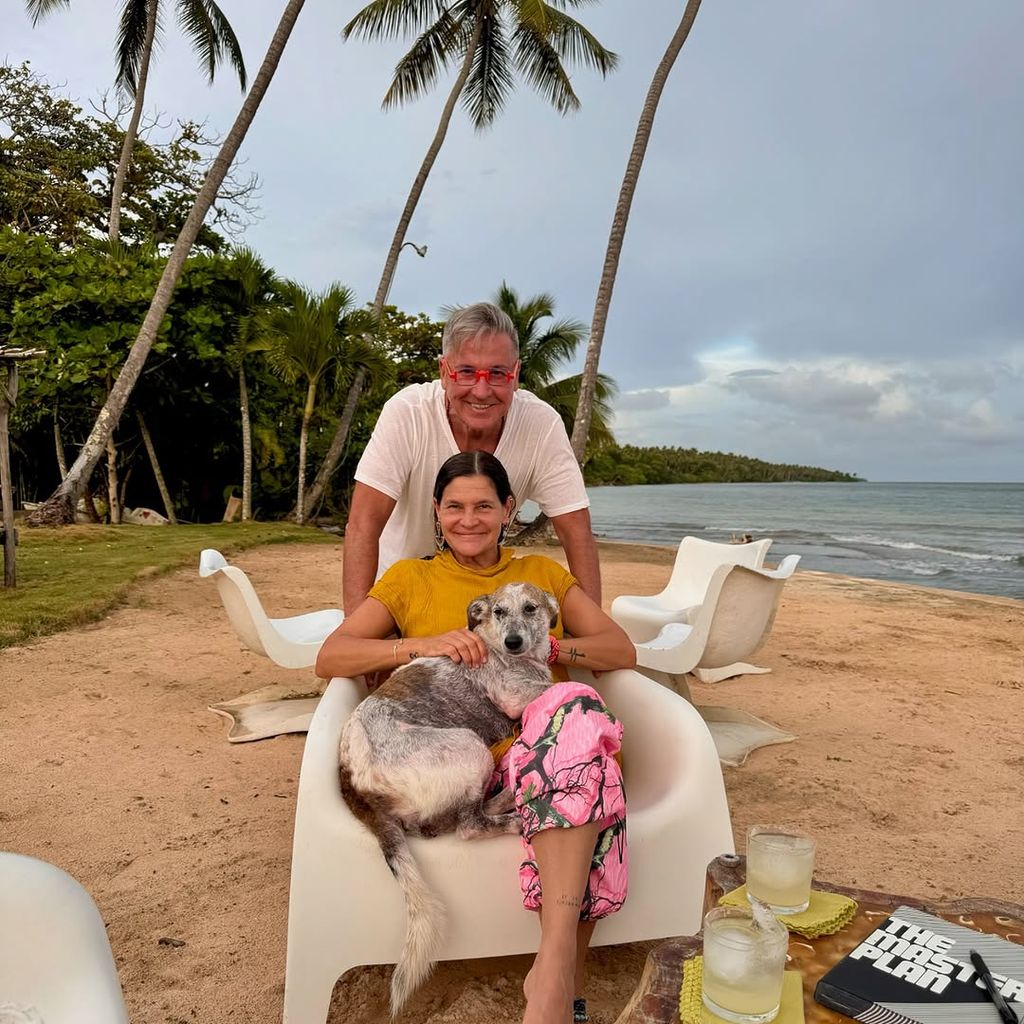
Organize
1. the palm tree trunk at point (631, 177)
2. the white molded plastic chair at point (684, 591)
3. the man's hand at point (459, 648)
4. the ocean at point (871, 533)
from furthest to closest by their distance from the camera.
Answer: the ocean at point (871, 533) → the palm tree trunk at point (631, 177) → the white molded plastic chair at point (684, 591) → the man's hand at point (459, 648)

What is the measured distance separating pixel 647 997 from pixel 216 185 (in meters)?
12.1

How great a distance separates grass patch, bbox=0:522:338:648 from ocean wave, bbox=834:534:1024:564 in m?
15.0

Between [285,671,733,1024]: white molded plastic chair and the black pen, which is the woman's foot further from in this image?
the black pen

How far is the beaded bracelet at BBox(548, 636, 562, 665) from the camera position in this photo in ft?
7.45

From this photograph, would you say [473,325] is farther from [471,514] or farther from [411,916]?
[411,916]

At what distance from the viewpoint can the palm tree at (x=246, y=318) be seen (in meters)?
14.6

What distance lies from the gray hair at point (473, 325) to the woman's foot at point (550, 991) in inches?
66.1

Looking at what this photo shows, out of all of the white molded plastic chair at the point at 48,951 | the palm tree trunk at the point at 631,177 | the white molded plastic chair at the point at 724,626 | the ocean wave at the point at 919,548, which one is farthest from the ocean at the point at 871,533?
the white molded plastic chair at the point at 48,951

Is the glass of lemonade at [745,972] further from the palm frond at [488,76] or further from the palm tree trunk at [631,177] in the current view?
the palm frond at [488,76]

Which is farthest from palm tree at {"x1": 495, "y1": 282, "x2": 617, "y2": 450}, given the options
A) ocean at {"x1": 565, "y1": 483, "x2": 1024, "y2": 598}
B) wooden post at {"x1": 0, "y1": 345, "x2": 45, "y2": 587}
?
wooden post at {"x1": 0, "y1": 345, "x2": 45, "y2": 587}

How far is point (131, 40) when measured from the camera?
17.7 metres

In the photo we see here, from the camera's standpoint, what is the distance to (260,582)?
9.01 m

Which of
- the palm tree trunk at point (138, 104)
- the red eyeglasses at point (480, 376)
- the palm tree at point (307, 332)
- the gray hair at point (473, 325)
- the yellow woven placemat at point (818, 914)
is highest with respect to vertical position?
the palm tree trunk at point (138, 104)

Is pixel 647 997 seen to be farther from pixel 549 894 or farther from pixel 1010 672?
pixel 1010 672
